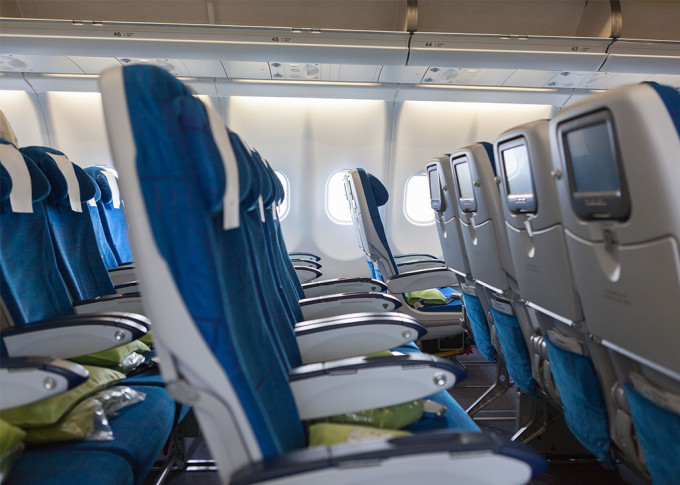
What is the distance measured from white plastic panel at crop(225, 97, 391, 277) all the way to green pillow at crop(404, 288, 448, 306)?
11.5 ft

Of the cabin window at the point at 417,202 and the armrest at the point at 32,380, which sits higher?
the cabin window at the point at 417,202

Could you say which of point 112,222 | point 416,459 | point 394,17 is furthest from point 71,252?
point 394,17

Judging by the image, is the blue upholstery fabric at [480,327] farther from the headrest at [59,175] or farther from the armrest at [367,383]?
the headrest at [59,175]

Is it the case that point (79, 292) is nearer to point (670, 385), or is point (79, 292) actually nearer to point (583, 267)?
point (583, 267)

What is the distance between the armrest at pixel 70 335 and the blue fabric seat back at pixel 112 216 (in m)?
1.86

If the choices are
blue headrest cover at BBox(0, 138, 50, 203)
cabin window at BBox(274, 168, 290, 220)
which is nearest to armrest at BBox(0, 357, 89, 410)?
blue headrest cover at BBox(0, 138, 50, 203)

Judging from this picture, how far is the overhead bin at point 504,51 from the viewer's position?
4941 mm

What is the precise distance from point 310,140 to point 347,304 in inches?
199

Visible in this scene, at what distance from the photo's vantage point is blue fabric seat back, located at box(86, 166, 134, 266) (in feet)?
11.7

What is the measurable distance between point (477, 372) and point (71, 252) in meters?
3.48

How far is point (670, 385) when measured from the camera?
129 cm

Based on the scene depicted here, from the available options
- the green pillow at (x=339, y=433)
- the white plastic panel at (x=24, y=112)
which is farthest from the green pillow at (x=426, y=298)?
the white plastic panel at (x=24, y=112)

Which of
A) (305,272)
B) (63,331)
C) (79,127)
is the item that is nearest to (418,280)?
(305,272)

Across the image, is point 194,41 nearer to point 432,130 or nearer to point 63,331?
point 63,331
